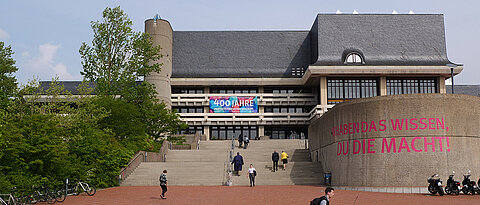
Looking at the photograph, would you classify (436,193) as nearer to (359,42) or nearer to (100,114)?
(100,114)

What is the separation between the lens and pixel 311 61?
60.0 metres

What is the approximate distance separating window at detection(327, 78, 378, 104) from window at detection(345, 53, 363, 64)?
1911mm

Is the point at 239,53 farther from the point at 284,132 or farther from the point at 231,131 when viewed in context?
the point at 284,132

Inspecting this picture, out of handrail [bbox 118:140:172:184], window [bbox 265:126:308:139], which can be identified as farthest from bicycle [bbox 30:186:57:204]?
window [bbox 265:126:308:139]

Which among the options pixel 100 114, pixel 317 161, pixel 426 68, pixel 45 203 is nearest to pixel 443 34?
pixel 426 68

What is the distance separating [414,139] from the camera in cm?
2327

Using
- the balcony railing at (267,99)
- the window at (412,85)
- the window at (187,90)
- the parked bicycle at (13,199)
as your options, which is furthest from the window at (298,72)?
the parked bicycle at (13,199)

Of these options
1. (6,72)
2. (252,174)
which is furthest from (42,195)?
(6,72)

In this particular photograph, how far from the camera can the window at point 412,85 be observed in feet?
177

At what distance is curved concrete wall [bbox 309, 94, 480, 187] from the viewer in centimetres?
2294

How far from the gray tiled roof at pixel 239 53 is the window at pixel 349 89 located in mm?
7655

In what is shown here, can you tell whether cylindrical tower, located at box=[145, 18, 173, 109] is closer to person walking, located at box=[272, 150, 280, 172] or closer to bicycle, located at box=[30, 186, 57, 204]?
person walking, located at box=[272, 150, 280, 172]

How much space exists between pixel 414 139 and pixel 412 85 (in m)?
32.8

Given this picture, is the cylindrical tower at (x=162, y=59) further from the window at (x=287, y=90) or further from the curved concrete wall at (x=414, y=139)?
the curved concrete wall at (x=414, y=139)
